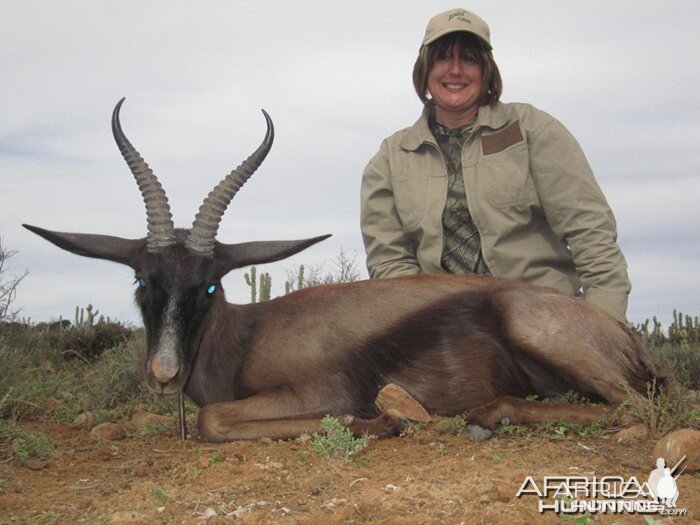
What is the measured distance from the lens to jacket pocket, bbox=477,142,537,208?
6.98 metres

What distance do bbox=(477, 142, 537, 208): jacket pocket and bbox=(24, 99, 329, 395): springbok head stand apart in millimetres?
1952

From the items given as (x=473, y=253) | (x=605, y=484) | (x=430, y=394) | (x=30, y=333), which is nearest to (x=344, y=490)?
(x=605, y=484)

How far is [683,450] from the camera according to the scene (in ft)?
12.7

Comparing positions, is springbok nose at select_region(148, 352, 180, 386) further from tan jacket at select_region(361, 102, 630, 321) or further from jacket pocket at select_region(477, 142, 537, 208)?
jacket pocket at select_region(477, 142, 537, 208)

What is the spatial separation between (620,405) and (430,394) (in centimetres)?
119

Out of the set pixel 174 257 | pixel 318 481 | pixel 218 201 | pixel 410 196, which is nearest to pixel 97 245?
pixel 174 257

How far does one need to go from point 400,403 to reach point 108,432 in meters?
2.15

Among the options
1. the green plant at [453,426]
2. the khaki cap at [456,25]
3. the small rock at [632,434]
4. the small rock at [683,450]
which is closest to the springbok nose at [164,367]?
the green plant at [453,426]

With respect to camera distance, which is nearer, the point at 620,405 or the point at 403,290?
the point at 620,405

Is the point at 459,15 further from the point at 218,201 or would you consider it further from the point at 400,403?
the point at 400,403

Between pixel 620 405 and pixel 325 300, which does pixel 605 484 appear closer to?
pixel 620 405

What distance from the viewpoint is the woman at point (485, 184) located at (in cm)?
686

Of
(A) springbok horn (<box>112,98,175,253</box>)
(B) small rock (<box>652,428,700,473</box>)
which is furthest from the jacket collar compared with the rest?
(B) small rock (<box>652,428,700,473</box>)

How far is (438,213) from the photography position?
725 cm
